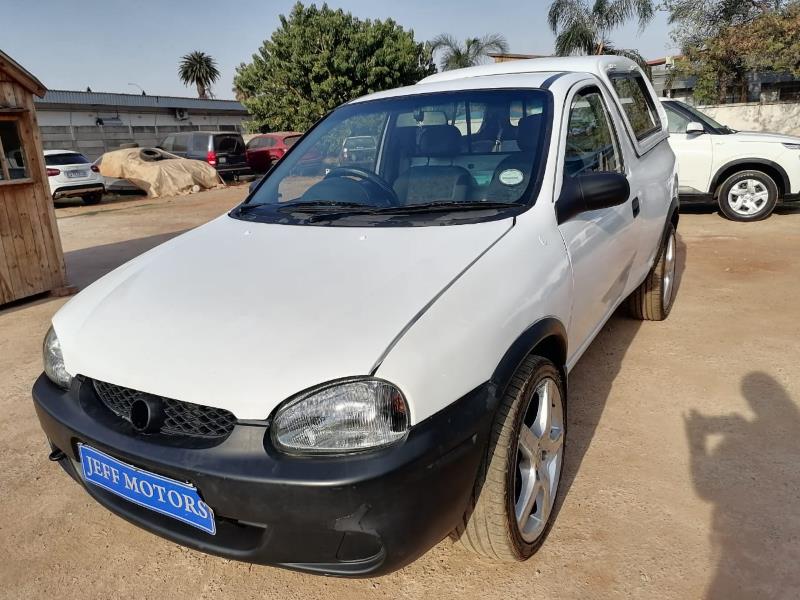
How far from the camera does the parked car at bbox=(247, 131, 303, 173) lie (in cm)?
1934

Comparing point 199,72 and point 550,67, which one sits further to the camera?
point 199,72

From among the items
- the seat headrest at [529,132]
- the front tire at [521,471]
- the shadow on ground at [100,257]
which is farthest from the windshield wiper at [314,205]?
the shadow on ground at [100,257]

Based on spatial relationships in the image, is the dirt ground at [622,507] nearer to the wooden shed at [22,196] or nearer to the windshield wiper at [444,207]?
the windshield wiper at [444,207]

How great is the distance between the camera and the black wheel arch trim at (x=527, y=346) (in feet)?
5.80

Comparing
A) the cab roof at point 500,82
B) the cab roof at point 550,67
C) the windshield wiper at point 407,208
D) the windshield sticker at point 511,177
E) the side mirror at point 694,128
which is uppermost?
the cab roof at point 550,67

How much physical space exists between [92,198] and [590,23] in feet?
53.2

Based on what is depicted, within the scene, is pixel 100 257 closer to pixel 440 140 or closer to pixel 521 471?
pixel 440 140

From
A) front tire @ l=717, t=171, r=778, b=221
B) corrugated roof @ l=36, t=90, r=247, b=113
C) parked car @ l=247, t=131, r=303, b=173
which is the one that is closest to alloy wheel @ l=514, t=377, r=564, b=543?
front tire @ l=717, t=171, r=778, b=221

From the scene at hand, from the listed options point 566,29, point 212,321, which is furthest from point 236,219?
point 566,29

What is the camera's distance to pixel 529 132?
260cm

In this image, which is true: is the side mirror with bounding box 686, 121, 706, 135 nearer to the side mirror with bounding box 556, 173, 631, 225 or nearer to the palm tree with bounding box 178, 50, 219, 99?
the side mirror with bounding box 556, 173, 631, 225

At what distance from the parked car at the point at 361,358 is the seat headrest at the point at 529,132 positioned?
0.01 meters

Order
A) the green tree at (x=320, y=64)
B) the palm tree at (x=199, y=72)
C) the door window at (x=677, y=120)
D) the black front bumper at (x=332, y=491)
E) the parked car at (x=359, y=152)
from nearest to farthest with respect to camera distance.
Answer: the black front bumper at (x=332, y=491)
the parked car at (x=359, y=152)
the door window at (x=677, y=120)
the green tree at (x=320, y=64)
the palm tree at (x=199, y=72)

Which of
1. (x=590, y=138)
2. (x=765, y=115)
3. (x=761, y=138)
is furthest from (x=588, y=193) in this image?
(x=765, y=115)
